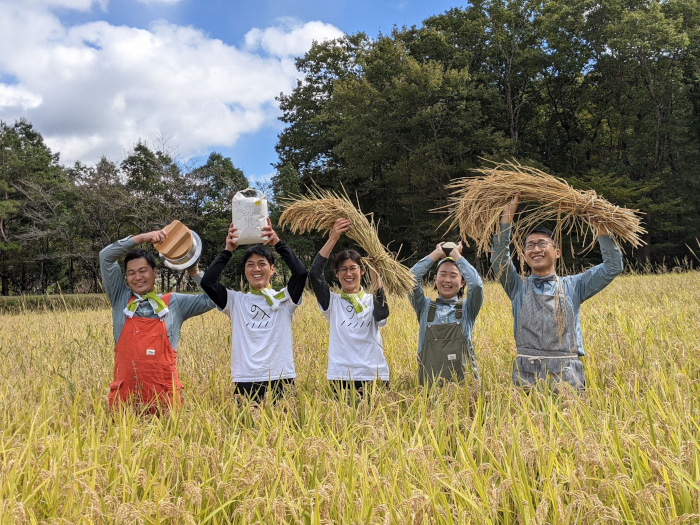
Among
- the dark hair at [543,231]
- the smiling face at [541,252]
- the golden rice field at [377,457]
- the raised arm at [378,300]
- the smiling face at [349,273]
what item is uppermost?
the dark hair at [543,231]

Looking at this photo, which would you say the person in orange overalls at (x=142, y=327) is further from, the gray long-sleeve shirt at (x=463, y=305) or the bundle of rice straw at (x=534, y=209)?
the bundle of rice straw at (x=534, y=209)

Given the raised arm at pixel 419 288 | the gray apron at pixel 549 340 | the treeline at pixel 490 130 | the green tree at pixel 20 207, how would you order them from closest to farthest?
1. the gray apron at pixel 549 340
2. the raised arm at pixel 419 288
3. the treeline at pixel 490 130
4. the green tree at pixel 20 207

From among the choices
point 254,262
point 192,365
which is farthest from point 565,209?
A: point 192,365

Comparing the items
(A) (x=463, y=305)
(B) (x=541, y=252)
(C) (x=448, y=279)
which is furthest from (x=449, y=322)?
(B) (x=541, y=252)

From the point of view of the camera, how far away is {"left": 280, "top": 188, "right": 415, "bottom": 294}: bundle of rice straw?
3.38 metres

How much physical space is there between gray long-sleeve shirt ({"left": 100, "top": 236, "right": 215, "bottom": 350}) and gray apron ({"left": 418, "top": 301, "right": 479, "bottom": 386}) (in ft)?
4.97

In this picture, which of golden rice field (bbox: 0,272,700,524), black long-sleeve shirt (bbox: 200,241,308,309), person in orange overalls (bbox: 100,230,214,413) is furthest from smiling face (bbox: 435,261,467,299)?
person in orange overalls (bbox: 100,230,214,413)

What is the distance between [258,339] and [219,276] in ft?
1.57

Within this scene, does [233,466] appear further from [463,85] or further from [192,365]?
[463,85]

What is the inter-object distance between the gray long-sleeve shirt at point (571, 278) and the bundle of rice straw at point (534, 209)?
0.07 metres

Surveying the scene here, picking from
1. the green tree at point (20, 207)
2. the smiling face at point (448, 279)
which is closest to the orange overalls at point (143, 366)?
the smiling face at point (448, 279)

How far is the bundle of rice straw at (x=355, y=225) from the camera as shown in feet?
11.1

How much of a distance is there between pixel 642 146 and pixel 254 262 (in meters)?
26.1

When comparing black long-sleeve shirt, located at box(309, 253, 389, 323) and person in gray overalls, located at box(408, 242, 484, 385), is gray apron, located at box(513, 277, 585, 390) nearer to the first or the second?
person in gray overalls, located at box(408, 242, 484, 385)
